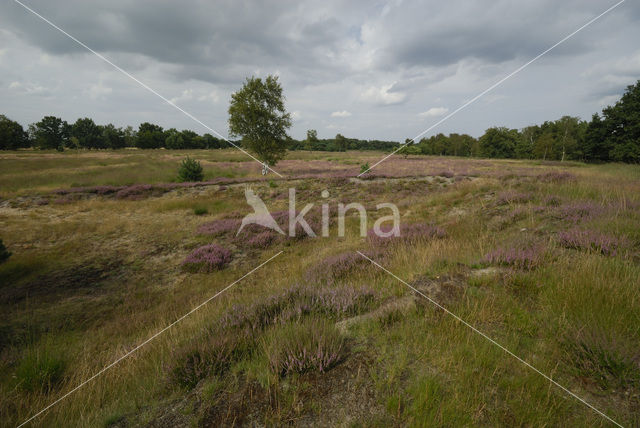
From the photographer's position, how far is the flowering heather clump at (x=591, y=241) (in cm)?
433

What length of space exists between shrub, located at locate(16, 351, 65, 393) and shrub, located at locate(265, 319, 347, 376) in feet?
11.1

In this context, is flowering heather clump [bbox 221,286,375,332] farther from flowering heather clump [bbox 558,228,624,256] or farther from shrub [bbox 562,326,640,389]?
flowering heather clump [bbox 558,228,624,256]

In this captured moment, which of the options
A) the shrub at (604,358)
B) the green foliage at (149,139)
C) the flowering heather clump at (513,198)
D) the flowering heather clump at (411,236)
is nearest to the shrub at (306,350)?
the shrub at (604,358)

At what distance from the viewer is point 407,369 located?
245 cm

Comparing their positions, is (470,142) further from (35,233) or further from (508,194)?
(35,233)

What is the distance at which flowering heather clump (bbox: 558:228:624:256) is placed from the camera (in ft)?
14.2

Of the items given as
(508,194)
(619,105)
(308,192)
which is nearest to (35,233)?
(308,192)

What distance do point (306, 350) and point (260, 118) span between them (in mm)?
31495

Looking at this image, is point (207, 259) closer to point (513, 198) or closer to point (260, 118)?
point (513, 198)

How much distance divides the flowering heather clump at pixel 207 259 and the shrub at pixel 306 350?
6.43 metres

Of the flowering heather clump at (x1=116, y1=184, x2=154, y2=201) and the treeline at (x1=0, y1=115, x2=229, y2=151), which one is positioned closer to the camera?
the flowering heather clump at (x1=116, y1=184, x2=154, y2=201)

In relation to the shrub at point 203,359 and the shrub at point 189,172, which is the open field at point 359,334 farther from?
the shrub at point 189,172


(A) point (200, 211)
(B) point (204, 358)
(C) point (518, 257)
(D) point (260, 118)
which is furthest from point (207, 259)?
(D) point (260, 118)

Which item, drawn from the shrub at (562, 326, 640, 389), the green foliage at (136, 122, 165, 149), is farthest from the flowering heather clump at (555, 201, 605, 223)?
the green foliage at (136, 122, 165, 149)
